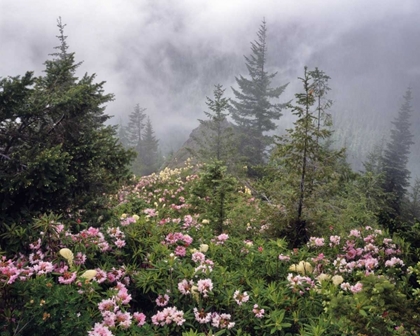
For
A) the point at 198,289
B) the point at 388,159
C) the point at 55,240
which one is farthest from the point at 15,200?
the point at 388,159

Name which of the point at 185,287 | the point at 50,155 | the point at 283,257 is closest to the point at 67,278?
the point at 185,287

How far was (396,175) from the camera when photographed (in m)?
24.6

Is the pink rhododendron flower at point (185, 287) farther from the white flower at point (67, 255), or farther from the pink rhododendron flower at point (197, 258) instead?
the white flower at point (67, 255)

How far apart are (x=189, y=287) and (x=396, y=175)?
26.6 metres

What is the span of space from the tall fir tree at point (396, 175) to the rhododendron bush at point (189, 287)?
0.28m

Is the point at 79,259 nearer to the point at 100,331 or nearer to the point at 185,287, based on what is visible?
the point at 100,331

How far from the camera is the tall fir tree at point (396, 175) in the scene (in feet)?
13.8

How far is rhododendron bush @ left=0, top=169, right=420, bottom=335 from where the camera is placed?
2.34 m

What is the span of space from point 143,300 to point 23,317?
1308 millimetres

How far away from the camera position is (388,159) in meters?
26.8

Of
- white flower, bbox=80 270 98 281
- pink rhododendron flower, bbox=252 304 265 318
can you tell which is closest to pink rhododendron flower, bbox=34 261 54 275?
white flower, bbox=80 270 98 281

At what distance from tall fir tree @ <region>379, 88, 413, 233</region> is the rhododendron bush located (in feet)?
0.93

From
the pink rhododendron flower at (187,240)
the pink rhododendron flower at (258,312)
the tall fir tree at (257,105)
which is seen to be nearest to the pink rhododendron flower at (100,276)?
the pink rhododendron flower at (187,240)

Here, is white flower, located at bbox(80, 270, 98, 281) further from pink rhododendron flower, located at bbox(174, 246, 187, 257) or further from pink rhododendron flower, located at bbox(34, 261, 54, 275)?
pink rhododendron flower, located at bbox(174, 246, 187, 257)
